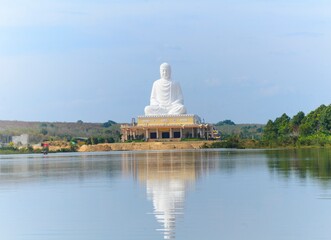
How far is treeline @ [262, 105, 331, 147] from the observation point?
143 feet

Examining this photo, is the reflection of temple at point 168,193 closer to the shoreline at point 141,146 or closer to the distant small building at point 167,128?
the shoreline at point 141,146

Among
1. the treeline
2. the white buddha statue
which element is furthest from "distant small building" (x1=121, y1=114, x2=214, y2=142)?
the treeline

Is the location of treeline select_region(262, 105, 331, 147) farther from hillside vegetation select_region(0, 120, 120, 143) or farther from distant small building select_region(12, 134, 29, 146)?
hillside vegetation select_region(0, 120, 120, 143)

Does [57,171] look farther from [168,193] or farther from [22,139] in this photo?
[22,139]

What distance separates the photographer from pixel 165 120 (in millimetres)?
60844

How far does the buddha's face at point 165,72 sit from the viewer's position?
62.9m

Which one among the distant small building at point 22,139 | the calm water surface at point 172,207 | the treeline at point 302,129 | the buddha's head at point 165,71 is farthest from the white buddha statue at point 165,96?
the calm water surface at point 172,207

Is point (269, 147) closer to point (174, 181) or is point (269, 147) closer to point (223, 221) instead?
point (174, 181)

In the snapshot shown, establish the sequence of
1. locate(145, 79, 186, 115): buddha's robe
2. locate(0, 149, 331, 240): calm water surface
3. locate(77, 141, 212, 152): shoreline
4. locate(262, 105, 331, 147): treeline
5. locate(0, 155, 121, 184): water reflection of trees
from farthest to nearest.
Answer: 1. locate(145, 79, 186, 115): buddha's robe
2. locate(77, 141, 212, 152): shoreline
3. locate(262, 105, 331, 147): treeline
4. locate(0, 155, 121, 184): water reflection of trees
5. locate(0, 149, 331, 240): calm water surface

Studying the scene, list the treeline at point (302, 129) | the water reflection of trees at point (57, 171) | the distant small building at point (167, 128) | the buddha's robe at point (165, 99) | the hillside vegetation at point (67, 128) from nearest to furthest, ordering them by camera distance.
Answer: the water reflection of trees at point (57, 171), the treeline at point (302, 129), the distant small building at point (167, 128), the buddha's robe at point (165, 99), the hillside vegetation at point (67, 128)

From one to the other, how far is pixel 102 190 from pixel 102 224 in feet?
17.1

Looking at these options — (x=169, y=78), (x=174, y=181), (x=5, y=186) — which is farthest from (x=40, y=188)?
(x=169, y=78)

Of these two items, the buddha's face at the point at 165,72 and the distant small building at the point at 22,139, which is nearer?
the buddha's face at the point at 165,72

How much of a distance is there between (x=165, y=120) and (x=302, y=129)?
52.6 ft
